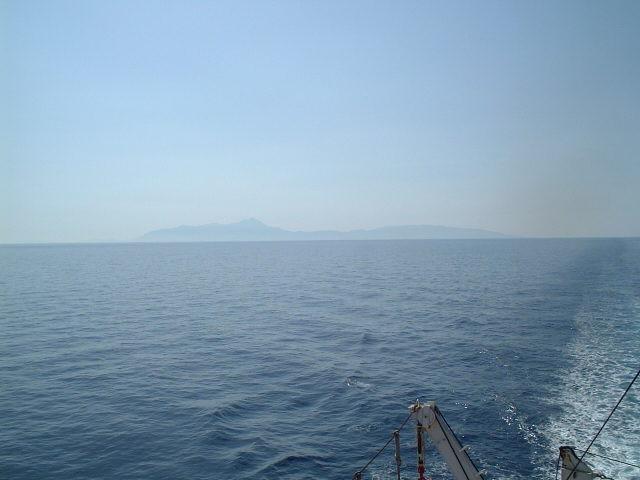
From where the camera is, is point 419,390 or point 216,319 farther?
point 216,319

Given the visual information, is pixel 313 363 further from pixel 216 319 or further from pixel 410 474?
pixel 216 319

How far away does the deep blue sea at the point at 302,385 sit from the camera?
22.4 m

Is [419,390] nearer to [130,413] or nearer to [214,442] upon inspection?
[214,442]

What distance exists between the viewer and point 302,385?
1300 inches

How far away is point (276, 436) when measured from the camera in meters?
24.9

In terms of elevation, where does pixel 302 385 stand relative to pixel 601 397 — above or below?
below

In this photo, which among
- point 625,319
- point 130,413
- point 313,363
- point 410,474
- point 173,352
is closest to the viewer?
point 410,474

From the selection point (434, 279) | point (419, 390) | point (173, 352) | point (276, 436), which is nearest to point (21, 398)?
point (173, 352)

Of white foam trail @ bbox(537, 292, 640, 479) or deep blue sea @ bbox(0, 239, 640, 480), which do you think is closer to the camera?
white foam trail @ bbox(537, 292, 640, 479)

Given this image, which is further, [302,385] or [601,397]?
[302,385]

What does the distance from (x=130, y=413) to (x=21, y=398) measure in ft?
30.7

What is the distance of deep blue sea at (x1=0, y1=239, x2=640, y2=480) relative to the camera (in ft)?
73.5

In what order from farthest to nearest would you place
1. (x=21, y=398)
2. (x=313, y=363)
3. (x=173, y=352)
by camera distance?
(x=173, y=352), (x=313, y=363), (x=21, y=398)

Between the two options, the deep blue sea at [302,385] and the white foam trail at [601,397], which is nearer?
the white foam trail at [601,397]
